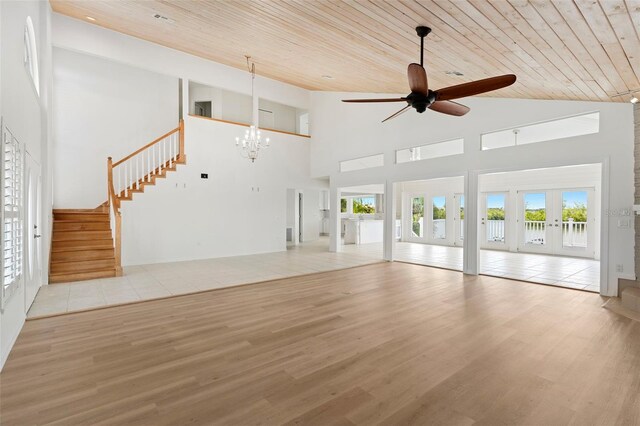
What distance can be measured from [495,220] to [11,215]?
1134 cm

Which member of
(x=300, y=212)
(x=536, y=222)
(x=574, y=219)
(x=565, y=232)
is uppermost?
(x=300, y=212)

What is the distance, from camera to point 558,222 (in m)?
8.81

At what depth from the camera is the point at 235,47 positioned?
6.35 m

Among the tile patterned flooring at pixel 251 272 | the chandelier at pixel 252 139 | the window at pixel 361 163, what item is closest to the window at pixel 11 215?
the tile patterned flooring at pixel 251 272

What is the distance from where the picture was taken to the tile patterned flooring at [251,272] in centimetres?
452

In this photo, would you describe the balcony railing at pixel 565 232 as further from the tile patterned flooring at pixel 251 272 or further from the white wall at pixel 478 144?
the white wall at pixel 478 144

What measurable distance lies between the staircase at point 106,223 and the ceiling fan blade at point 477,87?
589cm

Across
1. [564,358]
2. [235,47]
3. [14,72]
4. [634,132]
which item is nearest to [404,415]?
[564,358]

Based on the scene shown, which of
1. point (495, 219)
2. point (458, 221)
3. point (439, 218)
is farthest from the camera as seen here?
point (439, 218)

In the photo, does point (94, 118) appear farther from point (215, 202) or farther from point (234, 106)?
point (234, 106)

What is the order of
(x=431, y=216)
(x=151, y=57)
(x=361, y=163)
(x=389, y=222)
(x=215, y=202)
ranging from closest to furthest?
(x=151, y=57), (x=389, y=222), (x=215, y=202), (x=361, y=163), (x=431, y=216)

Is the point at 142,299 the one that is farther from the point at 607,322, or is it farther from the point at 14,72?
the point at 607,322

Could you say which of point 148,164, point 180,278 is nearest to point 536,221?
point 180,278

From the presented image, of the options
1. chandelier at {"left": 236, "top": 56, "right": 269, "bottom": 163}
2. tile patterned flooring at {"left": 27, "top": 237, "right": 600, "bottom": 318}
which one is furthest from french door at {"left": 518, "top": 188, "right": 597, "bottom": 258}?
chandelier at {"left": 236, "top": 56, "right": 269, "bottom": 163}
